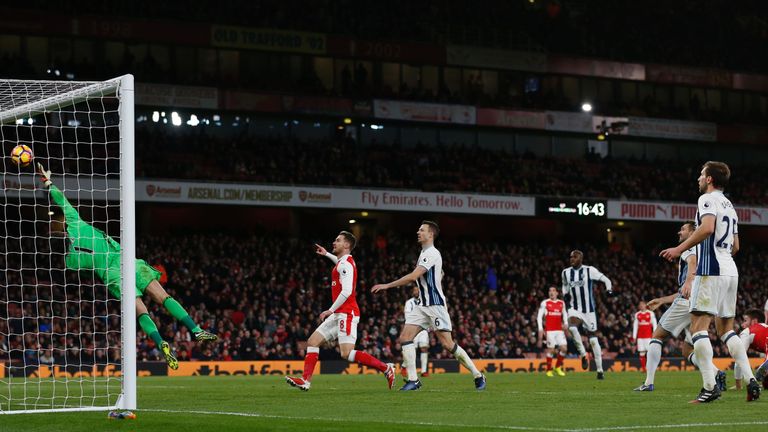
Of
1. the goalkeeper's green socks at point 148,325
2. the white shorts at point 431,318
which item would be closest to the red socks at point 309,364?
the white shorts at point 431,318

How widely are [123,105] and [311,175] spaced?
31543 mm

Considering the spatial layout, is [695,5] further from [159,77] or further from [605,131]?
[159,77]

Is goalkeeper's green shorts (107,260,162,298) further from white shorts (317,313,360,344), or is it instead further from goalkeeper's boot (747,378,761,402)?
goalkeeper's boot (747,378,761,402)

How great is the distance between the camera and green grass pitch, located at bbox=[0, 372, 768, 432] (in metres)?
9.36

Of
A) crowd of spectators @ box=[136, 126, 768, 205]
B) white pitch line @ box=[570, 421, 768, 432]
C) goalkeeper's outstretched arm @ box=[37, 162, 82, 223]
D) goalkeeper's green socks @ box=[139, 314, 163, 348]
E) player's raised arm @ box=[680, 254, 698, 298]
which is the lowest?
white pitch line @ box=[570, 421, 768, 432]

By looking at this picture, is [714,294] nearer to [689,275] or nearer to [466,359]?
[689,275]

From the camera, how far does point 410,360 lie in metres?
16.4

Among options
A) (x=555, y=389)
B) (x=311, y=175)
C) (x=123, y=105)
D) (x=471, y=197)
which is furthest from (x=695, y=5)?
(x=123, y=105)

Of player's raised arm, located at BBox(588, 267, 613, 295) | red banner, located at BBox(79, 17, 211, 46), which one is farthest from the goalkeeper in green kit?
red banner, located at BBox(79, 17, 211, 46)

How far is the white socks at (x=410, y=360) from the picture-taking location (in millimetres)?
16203

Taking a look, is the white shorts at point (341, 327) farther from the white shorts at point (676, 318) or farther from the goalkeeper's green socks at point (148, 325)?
the white shorts at point (676, 318)

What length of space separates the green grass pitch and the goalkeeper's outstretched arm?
229cm

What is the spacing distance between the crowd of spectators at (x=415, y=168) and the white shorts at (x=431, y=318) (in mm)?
24357

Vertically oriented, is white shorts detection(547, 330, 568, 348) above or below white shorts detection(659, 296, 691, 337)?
below
